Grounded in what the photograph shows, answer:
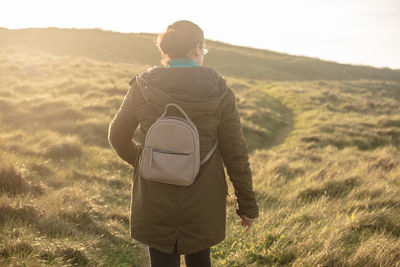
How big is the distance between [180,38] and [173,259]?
1.47 metres

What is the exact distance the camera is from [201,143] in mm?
2195

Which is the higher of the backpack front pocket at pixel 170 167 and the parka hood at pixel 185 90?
the parka hood at pixel 185 90

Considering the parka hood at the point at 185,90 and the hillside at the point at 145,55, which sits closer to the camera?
the parka hood at the point at 185,90

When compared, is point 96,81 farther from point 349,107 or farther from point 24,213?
point 349,107

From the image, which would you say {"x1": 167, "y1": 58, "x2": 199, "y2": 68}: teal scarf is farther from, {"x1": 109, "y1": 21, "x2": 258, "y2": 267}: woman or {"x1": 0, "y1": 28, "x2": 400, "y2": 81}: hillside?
{"x1": 0, "y1": 28, "x2": 400, "y2": 81}: hillside

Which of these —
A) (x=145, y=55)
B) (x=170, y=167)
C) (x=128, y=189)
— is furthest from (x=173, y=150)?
(x=145, y=55)

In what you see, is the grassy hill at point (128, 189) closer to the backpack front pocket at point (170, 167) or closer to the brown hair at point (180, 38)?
the backpack front pocket at point (170, 167)

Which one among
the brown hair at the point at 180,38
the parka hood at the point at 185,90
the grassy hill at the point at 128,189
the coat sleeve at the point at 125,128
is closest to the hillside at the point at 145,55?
the grassy hill at the point at 128,189

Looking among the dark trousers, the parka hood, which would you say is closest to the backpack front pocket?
the parka hood

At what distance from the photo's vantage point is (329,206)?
5289 millimetres

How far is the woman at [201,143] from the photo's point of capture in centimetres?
212

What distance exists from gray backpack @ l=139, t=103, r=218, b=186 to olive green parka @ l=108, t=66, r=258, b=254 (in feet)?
0.24

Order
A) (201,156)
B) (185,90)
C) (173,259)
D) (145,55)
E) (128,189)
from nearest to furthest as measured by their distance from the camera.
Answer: (185,90)
(201,156)
(173,259)
(128,189)
(145,55)

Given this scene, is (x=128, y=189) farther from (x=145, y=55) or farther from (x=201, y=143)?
(x=145, y=55)
